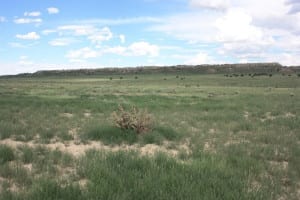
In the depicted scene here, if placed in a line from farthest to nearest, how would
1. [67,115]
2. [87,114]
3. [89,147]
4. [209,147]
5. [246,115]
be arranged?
[246,115]
[87,114]
[67,115]
[209,147]
[89,147]

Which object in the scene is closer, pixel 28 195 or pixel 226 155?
pixel 28 195

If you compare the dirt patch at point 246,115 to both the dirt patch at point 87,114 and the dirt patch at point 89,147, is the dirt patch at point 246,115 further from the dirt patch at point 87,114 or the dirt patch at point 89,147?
the dirt patch at point 89,147

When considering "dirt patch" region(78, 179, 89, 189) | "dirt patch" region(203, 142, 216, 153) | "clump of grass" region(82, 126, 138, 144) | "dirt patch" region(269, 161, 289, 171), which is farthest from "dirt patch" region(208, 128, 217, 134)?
"dirt patch" region(78, 179, 89, 189)

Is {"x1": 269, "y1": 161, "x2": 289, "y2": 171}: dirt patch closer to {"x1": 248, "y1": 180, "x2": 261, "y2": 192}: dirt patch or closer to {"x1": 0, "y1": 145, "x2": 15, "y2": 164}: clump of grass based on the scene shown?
{"x1": 248, "y1": 180, "x2": 261, "y2": 192}: dirt patch

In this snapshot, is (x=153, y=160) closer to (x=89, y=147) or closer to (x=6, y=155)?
(x=89, y=147)

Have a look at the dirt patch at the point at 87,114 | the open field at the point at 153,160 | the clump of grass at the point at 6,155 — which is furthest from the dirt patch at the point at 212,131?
the clump of grass at the point at 6,155

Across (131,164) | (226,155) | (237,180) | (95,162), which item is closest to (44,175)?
(95,162)

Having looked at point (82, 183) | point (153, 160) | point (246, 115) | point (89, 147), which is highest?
point (153, 160)

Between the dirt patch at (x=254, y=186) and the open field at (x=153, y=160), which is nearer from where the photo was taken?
the open field at (x=153, y=160)

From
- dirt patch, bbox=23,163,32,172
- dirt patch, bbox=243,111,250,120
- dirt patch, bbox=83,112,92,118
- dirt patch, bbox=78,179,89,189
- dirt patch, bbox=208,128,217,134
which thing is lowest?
dirt patch, bbox=243,111,250,120

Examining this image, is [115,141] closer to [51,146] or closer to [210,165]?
[51,146]

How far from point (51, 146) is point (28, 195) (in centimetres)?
522

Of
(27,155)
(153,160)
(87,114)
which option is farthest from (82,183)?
(87,114)

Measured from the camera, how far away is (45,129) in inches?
560
